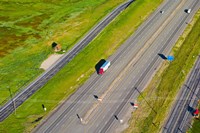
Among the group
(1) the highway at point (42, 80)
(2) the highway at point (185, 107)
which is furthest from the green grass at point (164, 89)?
(1) the highway at point (42, 80)

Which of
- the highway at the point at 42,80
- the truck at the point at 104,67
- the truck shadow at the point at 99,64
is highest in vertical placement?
the truck at the point at 104,67

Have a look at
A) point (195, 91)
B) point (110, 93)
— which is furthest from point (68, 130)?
point (195, 91)

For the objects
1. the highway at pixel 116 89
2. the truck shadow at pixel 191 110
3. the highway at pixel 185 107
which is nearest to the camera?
the highway at pixel 185 107

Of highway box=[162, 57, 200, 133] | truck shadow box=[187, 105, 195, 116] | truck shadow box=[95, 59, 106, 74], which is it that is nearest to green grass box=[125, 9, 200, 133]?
highway box=[162, 57, 200, 133]

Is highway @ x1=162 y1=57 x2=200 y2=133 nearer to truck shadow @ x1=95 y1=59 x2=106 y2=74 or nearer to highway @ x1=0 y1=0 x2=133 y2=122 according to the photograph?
truck shadow @ x1=95 y1=59 x2=106 y2=74

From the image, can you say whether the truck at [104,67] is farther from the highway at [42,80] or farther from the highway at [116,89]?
the highway at [42,80]

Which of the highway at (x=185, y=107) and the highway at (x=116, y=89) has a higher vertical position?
the highway at (x=116, y=89)
